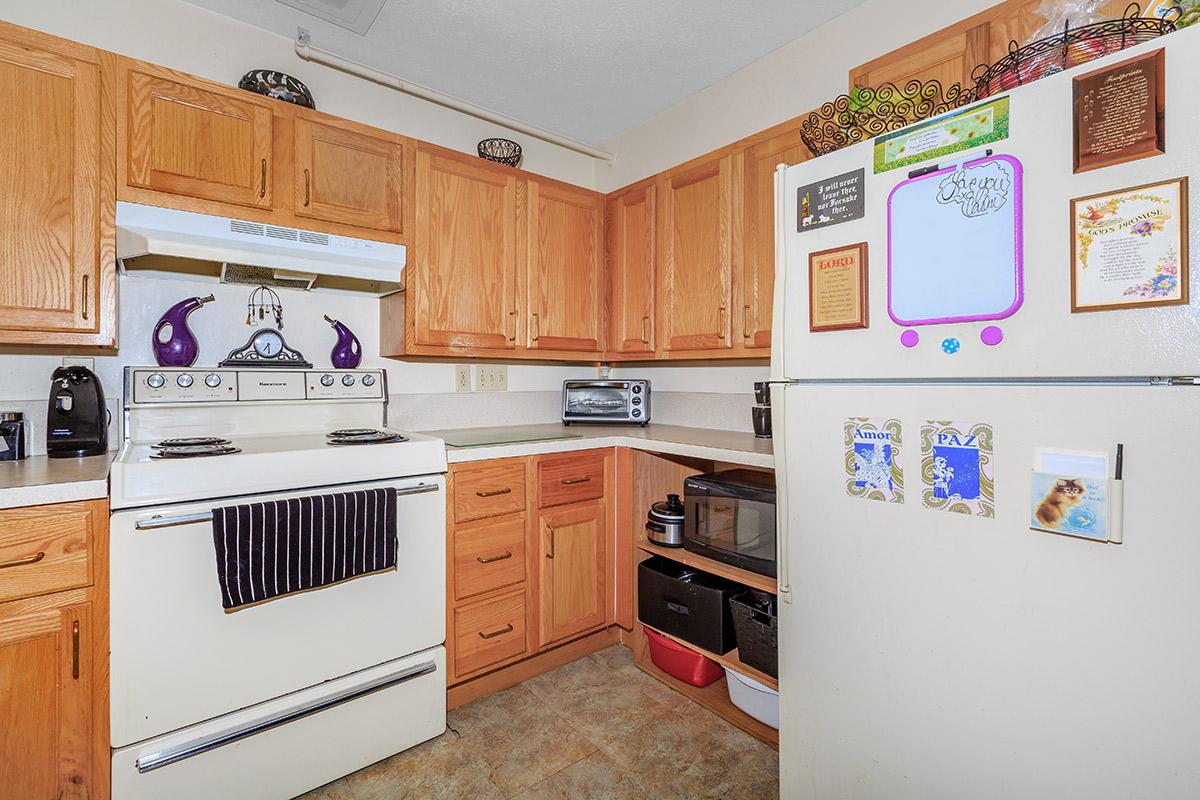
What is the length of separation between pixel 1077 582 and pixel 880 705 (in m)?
0.48

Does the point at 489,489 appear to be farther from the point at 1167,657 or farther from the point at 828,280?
the point at 1167,657

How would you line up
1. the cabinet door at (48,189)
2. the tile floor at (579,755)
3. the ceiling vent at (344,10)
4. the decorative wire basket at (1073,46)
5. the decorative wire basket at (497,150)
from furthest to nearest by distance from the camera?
the decorative wire basket at (497,150) < the ceiling vent at (344,10) < the tile floor at (579,755) < the cabinet door at (48,189) < the decorative wire basket at (1073,46)

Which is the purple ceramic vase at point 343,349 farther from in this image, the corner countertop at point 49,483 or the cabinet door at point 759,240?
the cabinet door at point 759,240

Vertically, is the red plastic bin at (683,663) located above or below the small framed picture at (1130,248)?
below

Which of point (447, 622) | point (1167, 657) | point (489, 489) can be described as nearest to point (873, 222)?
point (1167, 657)

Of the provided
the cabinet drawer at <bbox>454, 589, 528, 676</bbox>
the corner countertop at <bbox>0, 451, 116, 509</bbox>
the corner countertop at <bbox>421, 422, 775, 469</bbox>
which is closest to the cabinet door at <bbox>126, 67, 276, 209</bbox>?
the corner countertop at <bbox>0, 451, 116, 509</bbox>

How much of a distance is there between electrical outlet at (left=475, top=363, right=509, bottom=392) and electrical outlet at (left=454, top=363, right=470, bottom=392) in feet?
0.15

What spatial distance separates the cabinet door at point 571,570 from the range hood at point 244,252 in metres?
1.18

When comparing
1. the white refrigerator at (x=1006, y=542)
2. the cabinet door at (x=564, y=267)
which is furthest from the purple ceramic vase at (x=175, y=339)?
the white refrigerator at (x=1006, y=542)

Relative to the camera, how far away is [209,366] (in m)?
1.98

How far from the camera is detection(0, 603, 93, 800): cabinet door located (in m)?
1.25

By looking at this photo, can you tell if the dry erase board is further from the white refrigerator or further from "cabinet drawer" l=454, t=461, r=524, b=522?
"cabinet drawer" l=454, t=461, r=524, b=522

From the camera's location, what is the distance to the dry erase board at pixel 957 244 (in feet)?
3.32

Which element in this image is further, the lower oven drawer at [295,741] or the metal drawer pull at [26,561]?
the lower oven drawer at [295,741]
